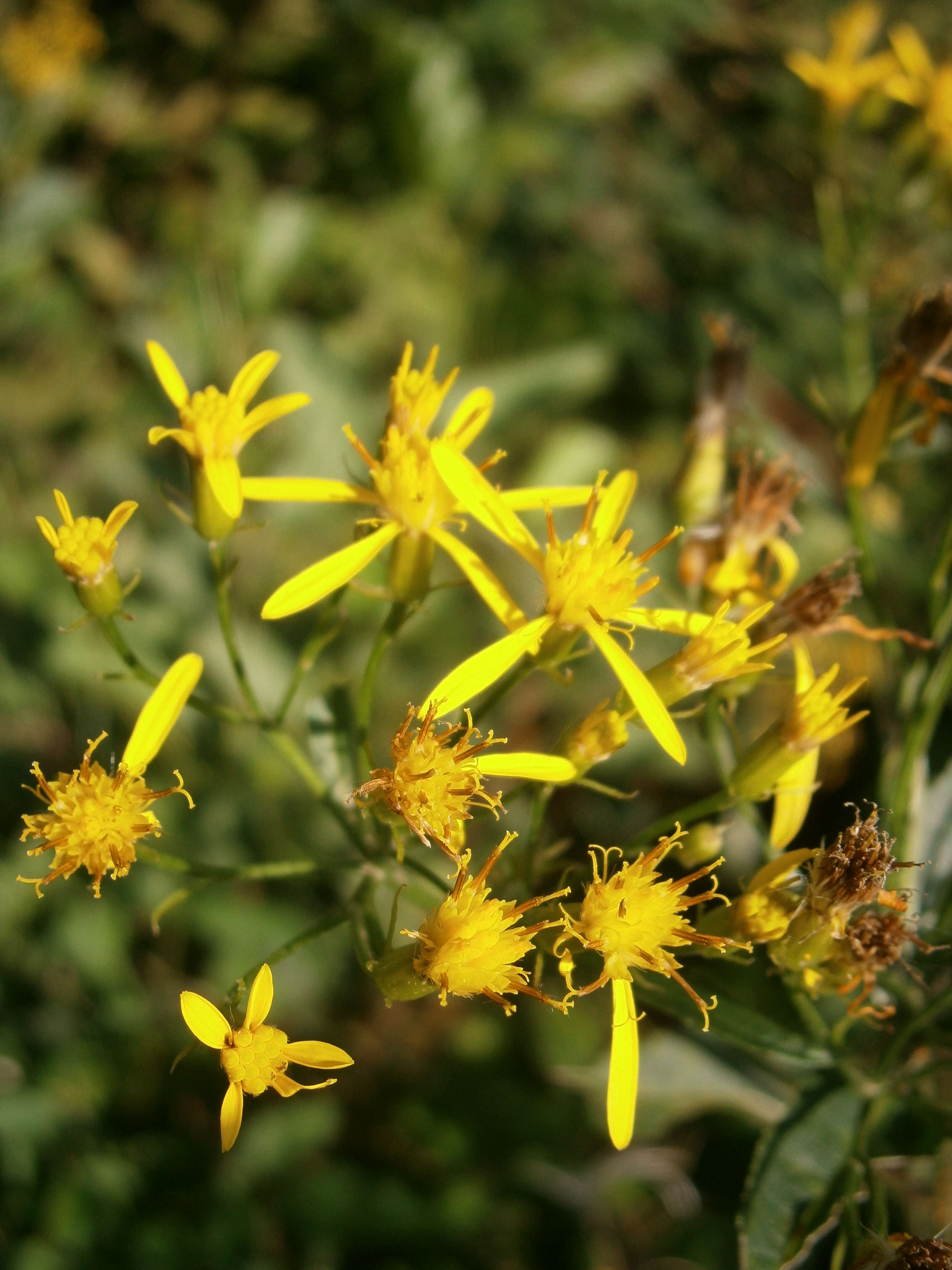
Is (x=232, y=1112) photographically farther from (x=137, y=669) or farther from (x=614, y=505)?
(x=614, y=505)

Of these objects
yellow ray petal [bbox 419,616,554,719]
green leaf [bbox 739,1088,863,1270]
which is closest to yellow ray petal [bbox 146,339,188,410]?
yellow ray petal [bbox 419,616,554,719]

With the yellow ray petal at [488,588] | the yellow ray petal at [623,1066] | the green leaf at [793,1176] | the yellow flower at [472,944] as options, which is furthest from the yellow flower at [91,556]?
the green leaf at [793,1176]

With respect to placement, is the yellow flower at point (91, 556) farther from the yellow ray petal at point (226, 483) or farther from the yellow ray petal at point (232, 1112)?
the yellow ray petal at point (232, 1112)

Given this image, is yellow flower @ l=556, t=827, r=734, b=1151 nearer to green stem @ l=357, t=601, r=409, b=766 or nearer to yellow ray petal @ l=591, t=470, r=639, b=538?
green stem @ l=357, t=601, r=409, b=766

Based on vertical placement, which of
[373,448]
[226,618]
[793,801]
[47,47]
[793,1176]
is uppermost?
[47,47]

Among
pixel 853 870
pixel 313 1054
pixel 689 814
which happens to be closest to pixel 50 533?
pixel 313 1054

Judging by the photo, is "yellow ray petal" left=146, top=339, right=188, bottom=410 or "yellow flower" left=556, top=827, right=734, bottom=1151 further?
"yellow ray petal" left=146, top=339, right=188, bottom=410
